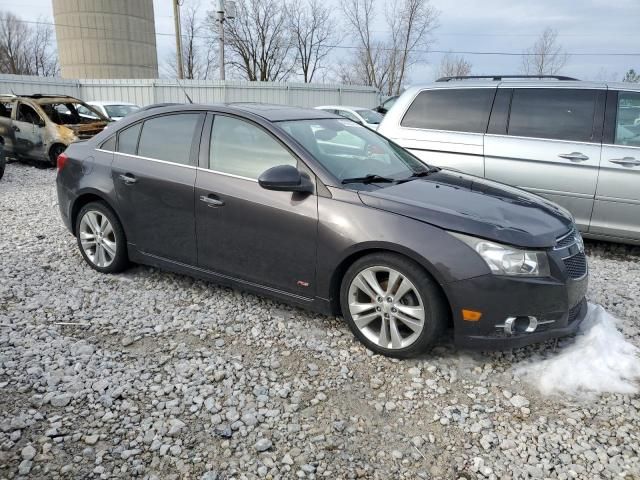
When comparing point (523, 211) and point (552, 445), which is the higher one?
point (523, 211)

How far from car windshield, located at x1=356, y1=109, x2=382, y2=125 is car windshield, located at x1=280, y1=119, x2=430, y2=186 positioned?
10228 millimetres

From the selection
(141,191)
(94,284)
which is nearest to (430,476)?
(141,191)

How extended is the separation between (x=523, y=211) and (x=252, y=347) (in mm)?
2067

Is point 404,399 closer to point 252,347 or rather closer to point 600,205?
point 252,347

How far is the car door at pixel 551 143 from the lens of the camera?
5328 mm

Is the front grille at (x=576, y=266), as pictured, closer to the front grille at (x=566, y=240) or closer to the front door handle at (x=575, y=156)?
the front grille at (x=566, y=240)

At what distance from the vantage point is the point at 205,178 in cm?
390

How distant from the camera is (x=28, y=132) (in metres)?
11.3

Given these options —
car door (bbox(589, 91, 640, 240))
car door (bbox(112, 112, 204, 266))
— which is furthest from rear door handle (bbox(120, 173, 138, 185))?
car door (bbox(589, 91, 640, 240))

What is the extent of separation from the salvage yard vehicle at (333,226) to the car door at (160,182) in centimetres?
1

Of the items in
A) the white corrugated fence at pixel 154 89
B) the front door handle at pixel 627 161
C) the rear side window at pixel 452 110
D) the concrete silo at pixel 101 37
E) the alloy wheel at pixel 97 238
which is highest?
the concrete silo at pixel 101 37

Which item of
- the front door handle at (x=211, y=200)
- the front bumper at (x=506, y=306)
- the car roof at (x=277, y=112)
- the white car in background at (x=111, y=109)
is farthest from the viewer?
the white car in background at (x=111, y=109)

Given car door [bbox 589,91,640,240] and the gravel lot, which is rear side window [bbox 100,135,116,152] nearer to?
the gravel lot

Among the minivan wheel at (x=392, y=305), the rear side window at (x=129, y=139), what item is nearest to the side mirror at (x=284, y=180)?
the minivan wheel at (x=392, y=305)
